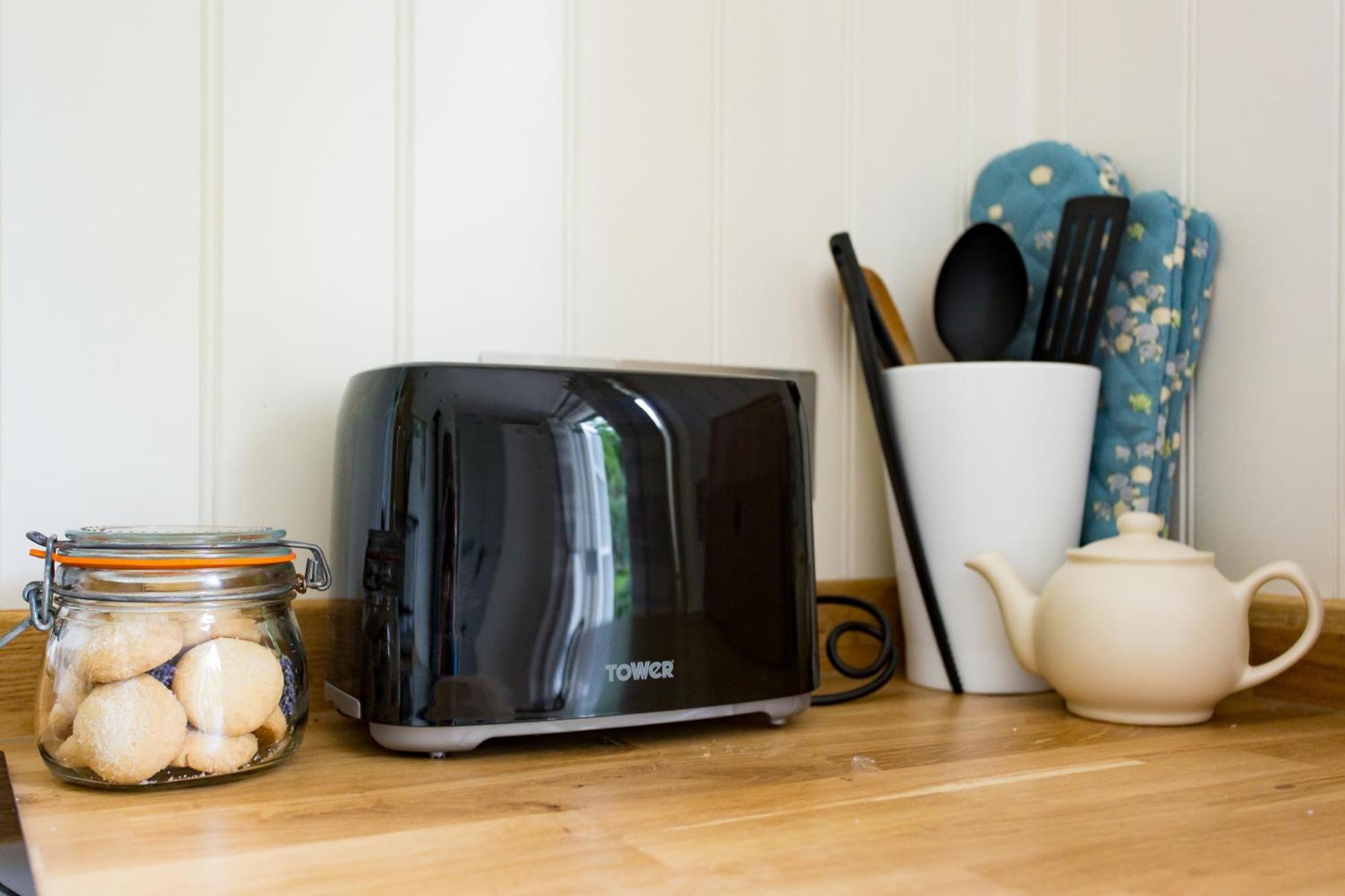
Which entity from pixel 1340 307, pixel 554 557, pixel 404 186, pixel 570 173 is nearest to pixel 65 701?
pixel 554 557

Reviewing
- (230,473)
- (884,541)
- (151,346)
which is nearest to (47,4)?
(151,346)

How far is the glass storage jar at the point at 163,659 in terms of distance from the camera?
62 cm

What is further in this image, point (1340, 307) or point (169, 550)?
point (1340, 307)

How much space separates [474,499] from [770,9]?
60 cm

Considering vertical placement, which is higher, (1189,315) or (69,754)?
(1189,315)

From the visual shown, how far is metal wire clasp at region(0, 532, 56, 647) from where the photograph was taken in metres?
0.66

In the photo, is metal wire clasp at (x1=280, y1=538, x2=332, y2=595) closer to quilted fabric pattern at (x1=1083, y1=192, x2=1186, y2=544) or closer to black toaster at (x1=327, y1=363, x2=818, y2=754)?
black toaster at (x1=327, y1=363, x2=818, y2=754)

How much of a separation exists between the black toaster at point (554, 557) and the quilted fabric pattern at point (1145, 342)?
1.14 ft

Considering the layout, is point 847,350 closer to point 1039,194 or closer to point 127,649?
point 1039,194

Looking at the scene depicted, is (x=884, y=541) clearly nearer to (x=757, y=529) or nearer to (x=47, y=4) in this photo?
(x=757, y=529)

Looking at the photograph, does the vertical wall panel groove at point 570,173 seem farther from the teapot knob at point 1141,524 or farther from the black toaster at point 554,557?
the teapot knob at point 1141,524

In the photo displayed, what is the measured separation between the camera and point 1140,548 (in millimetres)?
851

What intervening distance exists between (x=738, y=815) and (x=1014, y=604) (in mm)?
385

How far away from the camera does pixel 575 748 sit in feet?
2.51
